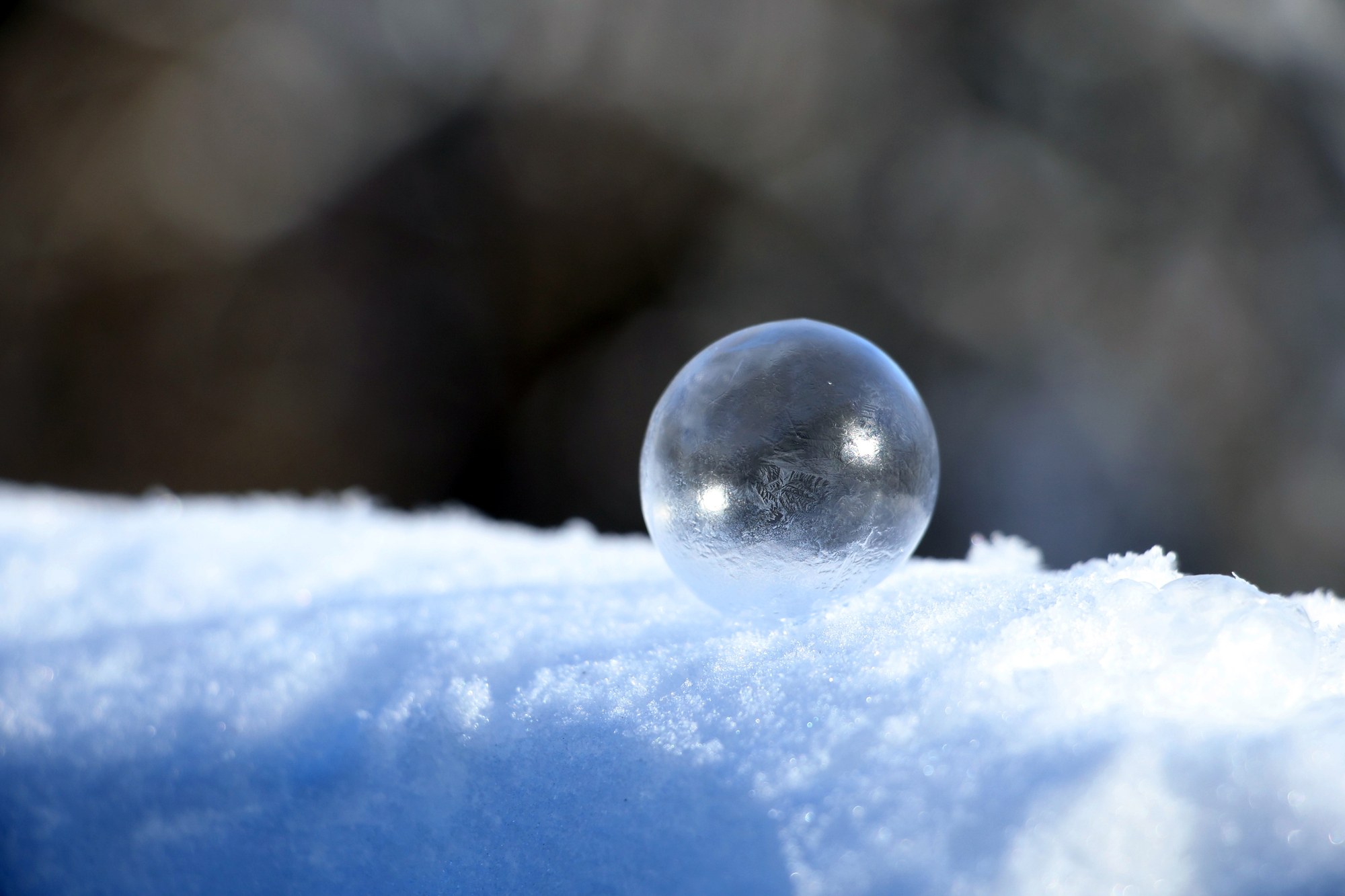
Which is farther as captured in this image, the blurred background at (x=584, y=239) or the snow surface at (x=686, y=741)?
the blurred background at (x=584, y=239)

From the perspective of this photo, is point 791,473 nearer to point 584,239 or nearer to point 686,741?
point 686,741

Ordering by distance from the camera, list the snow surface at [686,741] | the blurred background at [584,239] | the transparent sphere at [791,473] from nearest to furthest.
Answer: the snow surface at [686,741]
the transparent sphere at [791,473]
the blurred background at [584,239]

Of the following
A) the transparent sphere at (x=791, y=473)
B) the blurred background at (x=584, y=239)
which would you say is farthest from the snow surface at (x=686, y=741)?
the blurred background at (x=584, y=239)

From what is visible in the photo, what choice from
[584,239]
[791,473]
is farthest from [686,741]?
[584,239]

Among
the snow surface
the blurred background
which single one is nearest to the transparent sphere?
the snow surface

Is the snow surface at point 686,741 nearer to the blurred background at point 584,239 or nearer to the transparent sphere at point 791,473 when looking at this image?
the transparent sphere at point 791,473

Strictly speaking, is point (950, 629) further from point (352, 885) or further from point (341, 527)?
point (341, 527)
